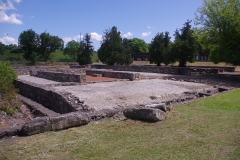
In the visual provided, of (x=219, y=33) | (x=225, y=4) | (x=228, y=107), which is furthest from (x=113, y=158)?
(x=225, y=4)

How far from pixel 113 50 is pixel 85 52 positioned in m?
5.32

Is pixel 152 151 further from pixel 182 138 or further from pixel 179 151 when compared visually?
pixel 182 138

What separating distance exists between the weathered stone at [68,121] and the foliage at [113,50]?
1158 inches

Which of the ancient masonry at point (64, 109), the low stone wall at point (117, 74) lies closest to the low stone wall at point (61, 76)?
the ancient masonry at point (64, 109)

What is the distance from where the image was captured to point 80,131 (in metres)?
4.93

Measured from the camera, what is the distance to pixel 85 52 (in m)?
37.8

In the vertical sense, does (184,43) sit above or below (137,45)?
below

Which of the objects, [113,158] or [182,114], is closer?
[113,158]

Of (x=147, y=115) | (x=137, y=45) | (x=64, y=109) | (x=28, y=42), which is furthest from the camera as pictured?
(x=137, y=45)

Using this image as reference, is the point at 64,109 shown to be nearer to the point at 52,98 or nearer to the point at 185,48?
the point at 52,98

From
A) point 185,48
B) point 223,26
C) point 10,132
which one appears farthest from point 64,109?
point 185,48

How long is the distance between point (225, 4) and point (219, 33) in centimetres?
275

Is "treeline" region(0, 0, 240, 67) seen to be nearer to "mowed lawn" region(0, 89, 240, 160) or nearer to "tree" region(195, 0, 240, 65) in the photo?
"tree" region(195, 0, 240, 65)

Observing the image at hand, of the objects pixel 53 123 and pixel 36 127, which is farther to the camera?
pixel 53 123
